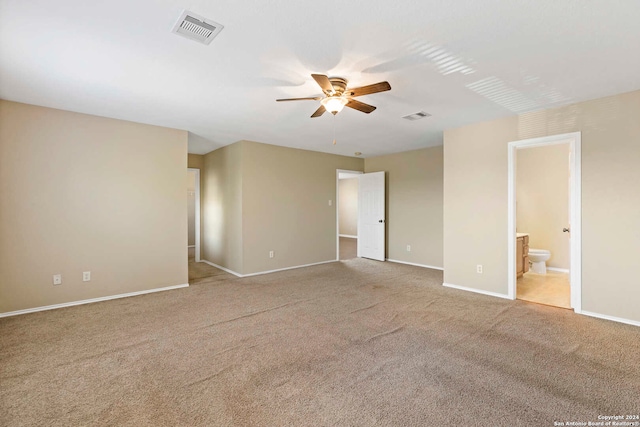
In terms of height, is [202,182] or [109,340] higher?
[202,182]

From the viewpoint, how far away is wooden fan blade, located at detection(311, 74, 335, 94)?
7.78 feet

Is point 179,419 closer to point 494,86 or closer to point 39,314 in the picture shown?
point 39,314

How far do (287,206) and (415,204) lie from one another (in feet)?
9.18

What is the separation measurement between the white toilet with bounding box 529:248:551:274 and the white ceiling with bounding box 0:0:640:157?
10.0 ft

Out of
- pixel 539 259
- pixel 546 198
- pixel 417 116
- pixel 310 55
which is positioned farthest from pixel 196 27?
pixel 546 198

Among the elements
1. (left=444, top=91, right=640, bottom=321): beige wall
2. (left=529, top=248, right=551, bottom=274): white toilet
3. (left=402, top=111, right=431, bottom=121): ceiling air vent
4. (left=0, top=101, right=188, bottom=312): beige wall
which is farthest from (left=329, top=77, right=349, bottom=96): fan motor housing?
(left=529, top=248, right=551, bottom=274): white toilet

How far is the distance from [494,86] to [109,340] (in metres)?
4.60

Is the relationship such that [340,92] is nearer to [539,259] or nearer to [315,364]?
[315,364]

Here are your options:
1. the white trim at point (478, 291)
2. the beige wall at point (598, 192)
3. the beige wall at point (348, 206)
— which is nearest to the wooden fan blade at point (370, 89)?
the beige wall at point (598, 192)

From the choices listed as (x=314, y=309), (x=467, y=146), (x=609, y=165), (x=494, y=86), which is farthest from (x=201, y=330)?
(x=609, y=165)

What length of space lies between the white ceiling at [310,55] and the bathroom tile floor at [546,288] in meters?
2.53

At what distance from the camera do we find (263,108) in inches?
146

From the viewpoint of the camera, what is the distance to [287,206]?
19.8 ft

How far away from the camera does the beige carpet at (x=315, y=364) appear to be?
73.0 inches
